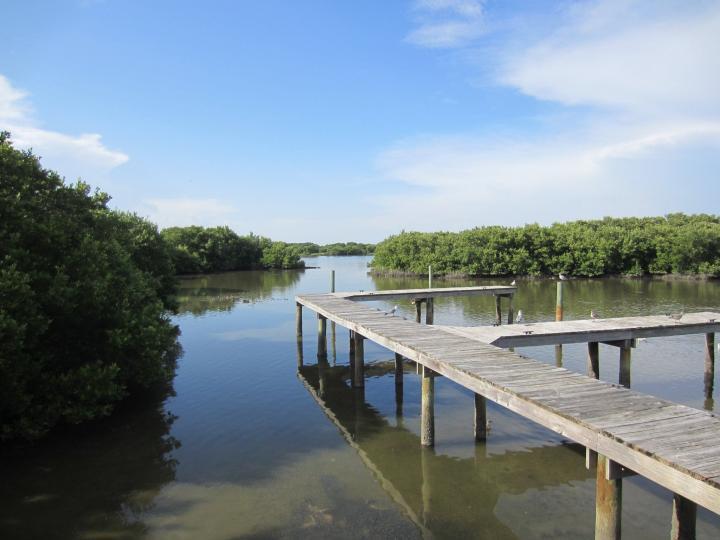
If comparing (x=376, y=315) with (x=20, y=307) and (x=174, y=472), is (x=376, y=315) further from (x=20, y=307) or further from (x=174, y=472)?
(x=20, y=307)

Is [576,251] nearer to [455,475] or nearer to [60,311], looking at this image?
[455,475]

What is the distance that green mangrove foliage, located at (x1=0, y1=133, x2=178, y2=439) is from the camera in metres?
9.24

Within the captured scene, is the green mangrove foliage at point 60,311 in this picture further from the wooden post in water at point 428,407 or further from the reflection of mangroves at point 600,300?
the reflection of mangroves at point 600,300

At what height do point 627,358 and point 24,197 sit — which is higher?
point 24,197

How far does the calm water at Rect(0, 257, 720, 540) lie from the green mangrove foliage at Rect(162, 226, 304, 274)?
1899 inches

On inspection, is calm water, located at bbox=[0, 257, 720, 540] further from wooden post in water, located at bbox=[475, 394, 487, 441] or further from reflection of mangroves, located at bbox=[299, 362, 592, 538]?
wooden post in water, located at bbox=[475, 394, 487, 441]

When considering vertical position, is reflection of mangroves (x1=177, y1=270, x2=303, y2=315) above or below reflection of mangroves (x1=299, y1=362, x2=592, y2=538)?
above

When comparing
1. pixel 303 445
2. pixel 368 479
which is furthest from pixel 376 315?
pixel 368 479

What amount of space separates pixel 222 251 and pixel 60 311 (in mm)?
56566

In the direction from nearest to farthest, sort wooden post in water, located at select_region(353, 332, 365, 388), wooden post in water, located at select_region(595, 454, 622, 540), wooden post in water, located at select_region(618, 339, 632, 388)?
wooden post in water, located at select_region(595, 454, 622, 540)
wooden post in water, located at select_region(618, 339, 632, 388)
wooden post in water, located at select_region(353, 332, 365, 388)

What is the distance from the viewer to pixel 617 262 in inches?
1983

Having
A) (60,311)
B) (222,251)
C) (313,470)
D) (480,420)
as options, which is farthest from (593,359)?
(222,251)

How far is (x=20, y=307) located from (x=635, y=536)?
10482mm

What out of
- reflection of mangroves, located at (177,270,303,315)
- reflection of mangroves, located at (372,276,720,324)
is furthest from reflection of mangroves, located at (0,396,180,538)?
reflection of mangroves, located at (372,276,720,324)
